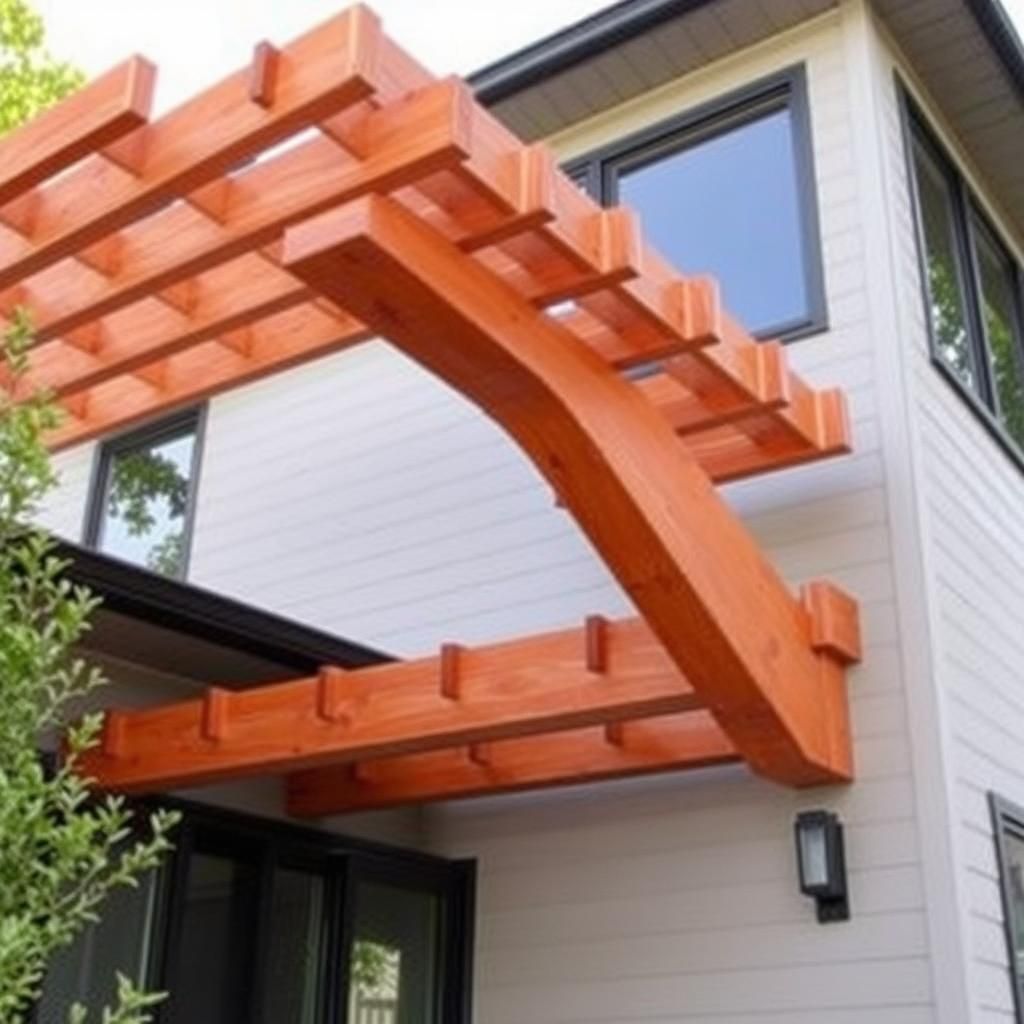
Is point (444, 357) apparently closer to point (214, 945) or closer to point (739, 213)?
point (214, 945)

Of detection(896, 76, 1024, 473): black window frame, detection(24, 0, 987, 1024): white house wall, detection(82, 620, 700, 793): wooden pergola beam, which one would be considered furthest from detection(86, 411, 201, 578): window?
detection(896, 76, 1024, 473): black window frame

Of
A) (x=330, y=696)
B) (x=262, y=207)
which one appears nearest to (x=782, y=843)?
(x=330, y=696)

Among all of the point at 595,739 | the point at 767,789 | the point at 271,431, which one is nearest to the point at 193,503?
the point at 271,431

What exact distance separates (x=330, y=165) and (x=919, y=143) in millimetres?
3641

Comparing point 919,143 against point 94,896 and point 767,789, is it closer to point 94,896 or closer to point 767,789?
point 767,789

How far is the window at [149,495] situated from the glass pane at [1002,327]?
13.3 feet

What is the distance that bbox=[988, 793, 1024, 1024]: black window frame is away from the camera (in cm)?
475

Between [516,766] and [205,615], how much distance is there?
4.47ft

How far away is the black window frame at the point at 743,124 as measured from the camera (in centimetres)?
564

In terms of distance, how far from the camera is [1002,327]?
6.96 meters

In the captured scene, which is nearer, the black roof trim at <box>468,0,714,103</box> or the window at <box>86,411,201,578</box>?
the black roof trim at <box>468,0,714,103</box>

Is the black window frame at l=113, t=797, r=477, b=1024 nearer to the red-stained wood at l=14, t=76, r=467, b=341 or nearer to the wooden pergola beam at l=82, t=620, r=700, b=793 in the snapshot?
the wooden pergola beam at l=82, t=620, r=700, b=793

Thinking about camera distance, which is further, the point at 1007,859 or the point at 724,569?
the point at 1007,859

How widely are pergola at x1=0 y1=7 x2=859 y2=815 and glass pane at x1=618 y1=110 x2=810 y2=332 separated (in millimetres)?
808
